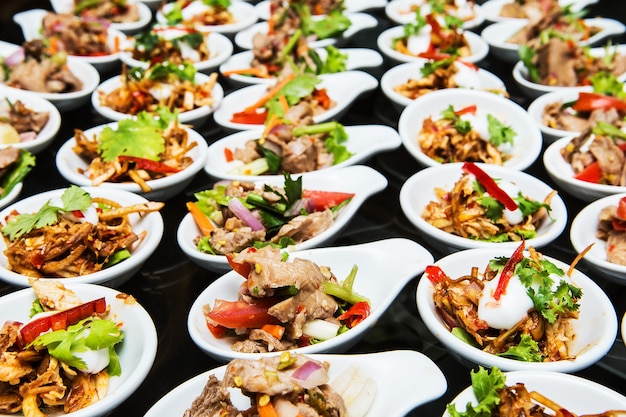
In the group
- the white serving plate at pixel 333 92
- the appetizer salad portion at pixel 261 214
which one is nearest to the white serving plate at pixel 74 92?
the white serving plate at pixel 333 92

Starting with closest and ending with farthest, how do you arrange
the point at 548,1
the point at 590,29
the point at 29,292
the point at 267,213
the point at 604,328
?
1. the point at 604,328
2. the point at 29,292
3. the point at 267,213
4. the point at 590,29
5. the point at 548,1

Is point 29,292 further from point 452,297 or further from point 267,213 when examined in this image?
point 452,297

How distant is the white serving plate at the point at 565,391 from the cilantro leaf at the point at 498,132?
6.36ft

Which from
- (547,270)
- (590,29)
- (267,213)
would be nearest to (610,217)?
(547,270)

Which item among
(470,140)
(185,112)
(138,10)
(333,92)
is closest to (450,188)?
(470,140)

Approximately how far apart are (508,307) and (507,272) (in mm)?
148

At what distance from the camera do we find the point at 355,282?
2.86 meters

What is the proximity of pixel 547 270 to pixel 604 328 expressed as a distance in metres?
0.29

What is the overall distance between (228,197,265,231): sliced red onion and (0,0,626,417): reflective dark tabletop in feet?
1.25

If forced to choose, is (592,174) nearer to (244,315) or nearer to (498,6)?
(244,315)

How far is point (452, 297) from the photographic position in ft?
8.35

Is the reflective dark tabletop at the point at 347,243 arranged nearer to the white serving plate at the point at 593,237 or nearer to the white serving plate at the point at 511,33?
the white serving plate at the point at 593,237

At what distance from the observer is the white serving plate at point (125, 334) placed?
218cm

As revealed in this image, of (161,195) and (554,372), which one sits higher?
(554,372)
